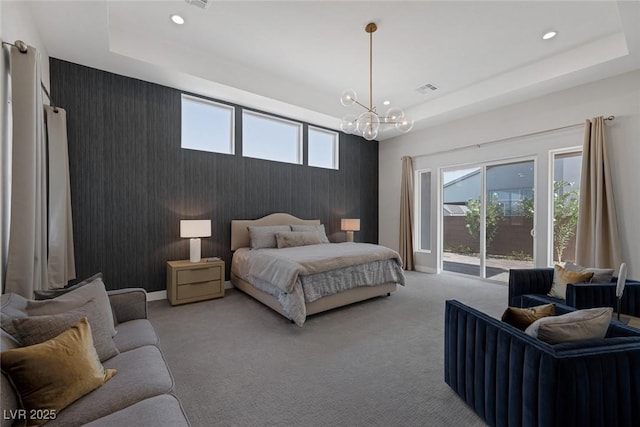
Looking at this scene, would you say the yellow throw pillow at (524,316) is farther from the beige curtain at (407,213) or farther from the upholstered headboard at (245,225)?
the beige curtain at (407,213)

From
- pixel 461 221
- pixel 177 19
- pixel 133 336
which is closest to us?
pixel 133 336

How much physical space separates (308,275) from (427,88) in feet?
12.0

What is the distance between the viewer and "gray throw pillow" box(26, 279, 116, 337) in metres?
1.43

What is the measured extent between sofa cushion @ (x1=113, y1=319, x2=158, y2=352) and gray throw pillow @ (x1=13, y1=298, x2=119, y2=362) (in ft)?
0.37

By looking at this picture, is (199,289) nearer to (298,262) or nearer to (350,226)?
(298,262)

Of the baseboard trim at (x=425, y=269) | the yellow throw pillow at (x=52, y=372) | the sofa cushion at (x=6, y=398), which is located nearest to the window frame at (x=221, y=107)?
the yellow throw pillow at (x=52, y=372)

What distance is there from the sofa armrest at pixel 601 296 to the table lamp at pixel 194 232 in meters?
3.97

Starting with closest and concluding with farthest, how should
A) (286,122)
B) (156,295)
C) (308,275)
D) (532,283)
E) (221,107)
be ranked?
(532,283), (308,275), (156,295), (221,107), (286,122)

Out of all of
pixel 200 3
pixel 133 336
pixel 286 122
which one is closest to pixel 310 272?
pixel 133 336

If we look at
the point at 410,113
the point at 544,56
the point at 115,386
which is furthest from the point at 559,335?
the point at 410,113

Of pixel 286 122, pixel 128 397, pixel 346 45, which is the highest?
pixel 346 45


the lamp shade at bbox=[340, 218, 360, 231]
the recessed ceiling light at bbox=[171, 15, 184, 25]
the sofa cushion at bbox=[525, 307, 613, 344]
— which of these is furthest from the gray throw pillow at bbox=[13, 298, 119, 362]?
the lamp shade at bbox=[340, 218, 360, 231]

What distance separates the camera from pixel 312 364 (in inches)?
86.3

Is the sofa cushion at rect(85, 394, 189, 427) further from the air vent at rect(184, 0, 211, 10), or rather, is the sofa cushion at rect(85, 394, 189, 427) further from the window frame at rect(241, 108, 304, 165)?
the window frame at rect(241, 108, 304, 165)
